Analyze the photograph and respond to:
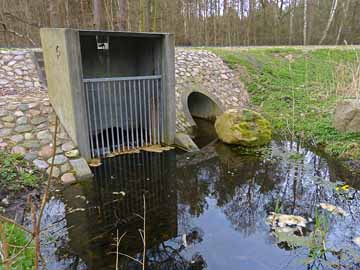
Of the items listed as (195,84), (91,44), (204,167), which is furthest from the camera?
(195,84)

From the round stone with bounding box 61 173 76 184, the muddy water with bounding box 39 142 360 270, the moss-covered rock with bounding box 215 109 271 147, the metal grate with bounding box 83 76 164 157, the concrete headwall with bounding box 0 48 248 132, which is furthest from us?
the concrete headwall with bounding box 0 48 248 132

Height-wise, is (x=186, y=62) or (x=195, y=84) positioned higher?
(x=186, y=62)

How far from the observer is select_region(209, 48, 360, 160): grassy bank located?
17.4ft

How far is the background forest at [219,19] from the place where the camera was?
41.2 feet

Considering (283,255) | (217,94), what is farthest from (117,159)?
(217,94)

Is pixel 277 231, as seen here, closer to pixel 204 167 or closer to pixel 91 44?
pixel 204 167

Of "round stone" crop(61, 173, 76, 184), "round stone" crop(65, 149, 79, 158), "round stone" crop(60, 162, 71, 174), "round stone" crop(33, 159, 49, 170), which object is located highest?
"round stone" crop(65, 149, 79, 158)

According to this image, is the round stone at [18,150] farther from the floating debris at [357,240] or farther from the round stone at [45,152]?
the floating debris at [357,240]

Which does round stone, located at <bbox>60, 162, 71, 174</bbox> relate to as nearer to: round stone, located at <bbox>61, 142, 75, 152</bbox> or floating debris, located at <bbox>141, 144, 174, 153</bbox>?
round stone, located at <bbox>61, 142, 75, 152</bbox>

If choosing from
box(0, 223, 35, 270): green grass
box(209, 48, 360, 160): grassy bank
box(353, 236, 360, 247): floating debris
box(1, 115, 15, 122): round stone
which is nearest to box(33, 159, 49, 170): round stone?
box(1, 115, 15, 122): round stone

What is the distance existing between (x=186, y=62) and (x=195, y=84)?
3.17 ft

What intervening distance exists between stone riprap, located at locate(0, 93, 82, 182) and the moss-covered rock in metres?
2.71

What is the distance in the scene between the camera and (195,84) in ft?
23.7

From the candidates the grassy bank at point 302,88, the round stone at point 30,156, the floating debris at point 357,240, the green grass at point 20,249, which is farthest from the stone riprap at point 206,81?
the green grass at point 20,249
